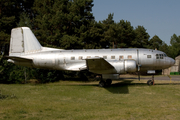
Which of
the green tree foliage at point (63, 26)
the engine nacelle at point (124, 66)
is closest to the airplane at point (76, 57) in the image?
the engine nacelle at point (124, 66)

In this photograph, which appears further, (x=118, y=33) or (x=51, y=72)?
(x=118, y=33)

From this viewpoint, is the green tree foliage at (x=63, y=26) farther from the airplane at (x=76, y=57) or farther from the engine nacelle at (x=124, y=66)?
the engine nacelle at (x=124, y=66)

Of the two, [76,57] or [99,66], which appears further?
[76,57]

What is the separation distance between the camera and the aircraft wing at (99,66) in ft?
46.1

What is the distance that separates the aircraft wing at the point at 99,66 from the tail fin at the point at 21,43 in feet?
21.1

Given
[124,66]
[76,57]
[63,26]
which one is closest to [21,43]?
[76,57]

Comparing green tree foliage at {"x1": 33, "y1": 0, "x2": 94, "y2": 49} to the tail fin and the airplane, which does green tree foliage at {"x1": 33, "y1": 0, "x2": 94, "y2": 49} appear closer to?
the tail fin

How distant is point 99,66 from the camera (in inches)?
588

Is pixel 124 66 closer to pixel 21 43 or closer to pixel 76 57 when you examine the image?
pixel 76 57

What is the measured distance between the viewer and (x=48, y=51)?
17.8 m

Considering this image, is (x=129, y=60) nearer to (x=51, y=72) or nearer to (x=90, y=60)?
(x=90, y=60)

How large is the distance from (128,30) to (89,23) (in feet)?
41.3

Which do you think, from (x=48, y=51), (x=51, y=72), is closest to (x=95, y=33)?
(x=51, y=72)

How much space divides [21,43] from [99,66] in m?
8.44
